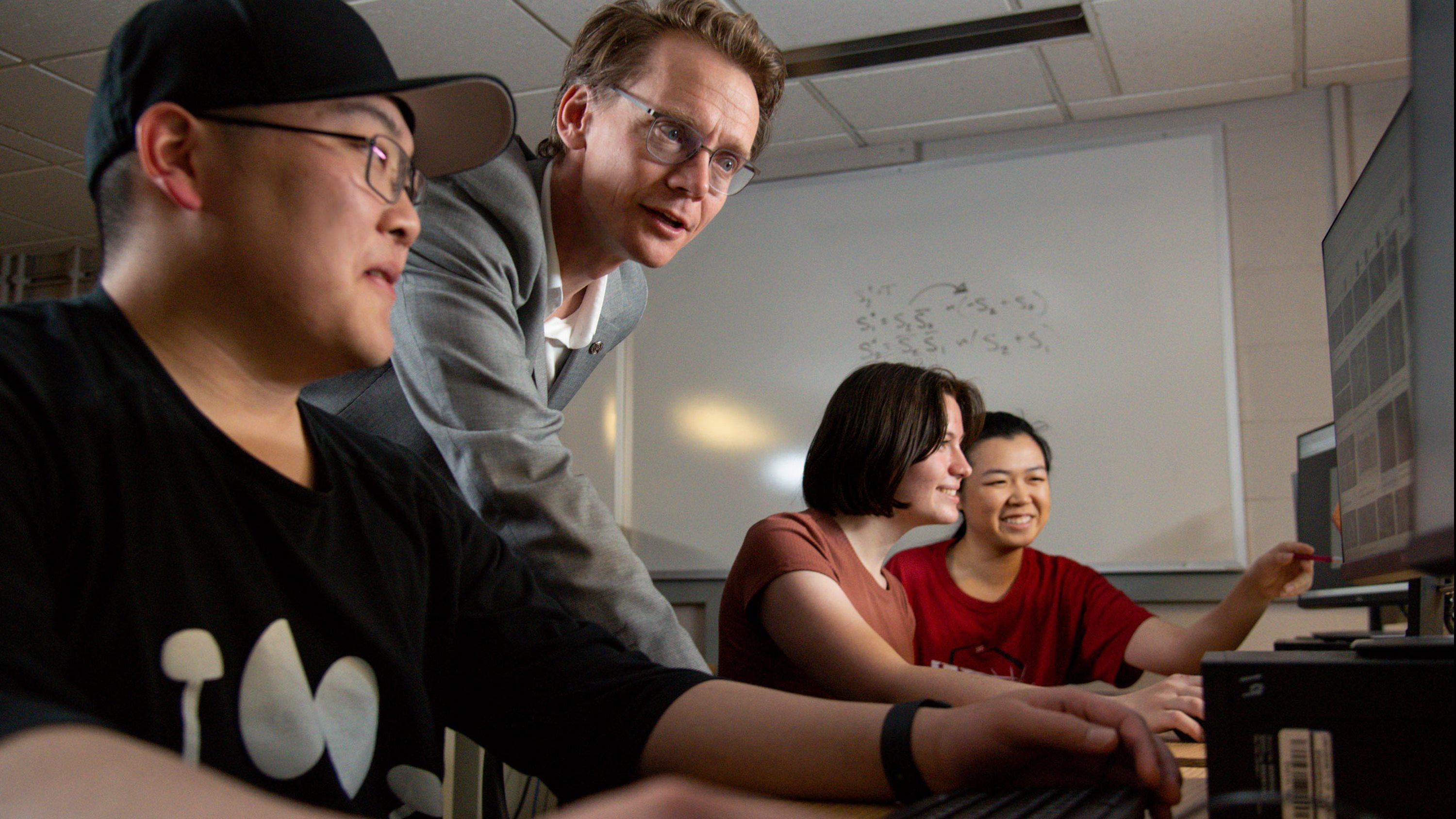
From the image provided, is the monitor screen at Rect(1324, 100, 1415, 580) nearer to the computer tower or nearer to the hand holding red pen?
the computer tower

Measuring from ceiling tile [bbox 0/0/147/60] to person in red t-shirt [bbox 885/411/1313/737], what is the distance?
2411 mm

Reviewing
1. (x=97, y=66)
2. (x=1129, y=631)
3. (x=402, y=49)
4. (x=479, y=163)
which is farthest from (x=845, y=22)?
(x=479, y=163)

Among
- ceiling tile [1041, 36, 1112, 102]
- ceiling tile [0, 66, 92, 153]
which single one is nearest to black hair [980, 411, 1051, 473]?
ceiling tile [1041, 36, 1112, 102]

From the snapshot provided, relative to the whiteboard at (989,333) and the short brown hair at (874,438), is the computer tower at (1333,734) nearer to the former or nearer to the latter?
the short brown hair at (874,438)

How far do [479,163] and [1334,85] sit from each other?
3.30 meters

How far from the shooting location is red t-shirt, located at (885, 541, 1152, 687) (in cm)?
214

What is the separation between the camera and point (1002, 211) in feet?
12.3

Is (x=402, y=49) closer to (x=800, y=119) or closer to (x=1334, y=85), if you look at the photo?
(x=800, y=119)

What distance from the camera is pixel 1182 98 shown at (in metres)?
3.51

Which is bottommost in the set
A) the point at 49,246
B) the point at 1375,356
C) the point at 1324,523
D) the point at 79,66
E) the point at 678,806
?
the point at 678,806

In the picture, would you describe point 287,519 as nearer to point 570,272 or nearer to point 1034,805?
point 1034,805

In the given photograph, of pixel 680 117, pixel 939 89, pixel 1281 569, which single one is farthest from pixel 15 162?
pixel 1281 569

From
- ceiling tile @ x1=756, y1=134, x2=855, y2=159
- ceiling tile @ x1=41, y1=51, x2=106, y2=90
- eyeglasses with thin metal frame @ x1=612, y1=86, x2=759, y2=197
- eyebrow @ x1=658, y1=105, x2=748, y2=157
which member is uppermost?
ceiling tile @ x1=756, y1=134, x2=855, y2=159

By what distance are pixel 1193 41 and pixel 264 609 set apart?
3.15 metres
